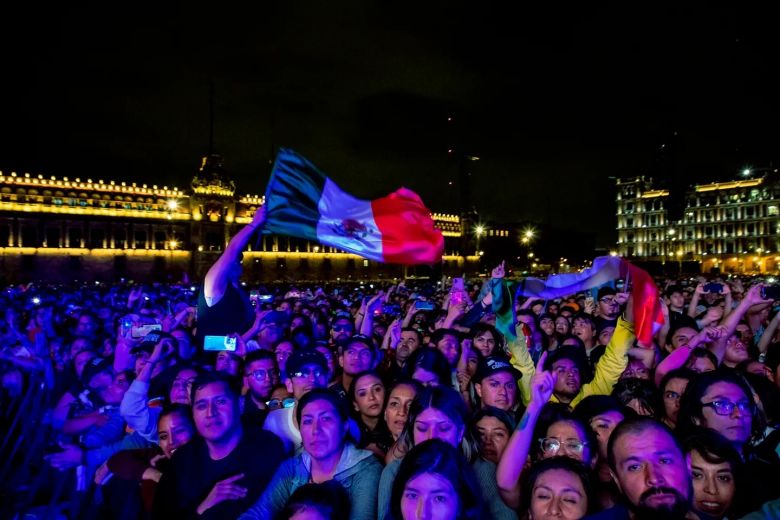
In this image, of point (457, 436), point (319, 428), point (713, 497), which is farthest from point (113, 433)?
point (713, 497)

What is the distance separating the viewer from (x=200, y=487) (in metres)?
3.74

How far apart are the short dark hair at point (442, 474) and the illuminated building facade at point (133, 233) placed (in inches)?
2194

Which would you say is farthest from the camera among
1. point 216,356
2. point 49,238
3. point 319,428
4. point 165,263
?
point 165,263

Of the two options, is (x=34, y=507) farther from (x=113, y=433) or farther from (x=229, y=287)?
(x=229, y=287)

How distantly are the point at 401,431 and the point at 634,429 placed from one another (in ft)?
5.42

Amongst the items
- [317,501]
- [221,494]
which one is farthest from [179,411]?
[317,501]

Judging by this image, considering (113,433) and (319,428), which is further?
(113,433)

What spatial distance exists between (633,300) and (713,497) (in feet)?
10.5

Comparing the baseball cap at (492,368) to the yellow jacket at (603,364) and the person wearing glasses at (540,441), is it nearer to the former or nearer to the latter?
the yellow jacket at (603,364)

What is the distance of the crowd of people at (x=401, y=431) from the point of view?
292 cm

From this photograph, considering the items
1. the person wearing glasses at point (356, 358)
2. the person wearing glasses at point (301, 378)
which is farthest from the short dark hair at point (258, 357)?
the person wearing glasses at point (356, 358)

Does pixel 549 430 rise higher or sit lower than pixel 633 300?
lower

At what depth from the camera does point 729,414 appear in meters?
3.78

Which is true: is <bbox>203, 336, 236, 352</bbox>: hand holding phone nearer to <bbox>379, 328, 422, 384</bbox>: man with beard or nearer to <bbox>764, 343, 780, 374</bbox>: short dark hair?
<bbox>379, 328, 422, 384</bbox>: man with beard
